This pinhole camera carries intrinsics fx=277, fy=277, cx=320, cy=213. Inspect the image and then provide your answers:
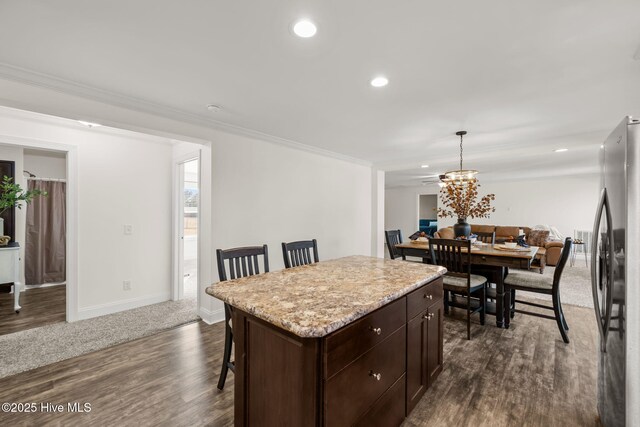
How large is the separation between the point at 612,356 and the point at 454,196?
253 centimetres

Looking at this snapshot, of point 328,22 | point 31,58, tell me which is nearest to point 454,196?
point 328,22

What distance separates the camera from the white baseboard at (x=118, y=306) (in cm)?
328

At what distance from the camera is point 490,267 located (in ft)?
11.0

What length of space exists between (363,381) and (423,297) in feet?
2.47

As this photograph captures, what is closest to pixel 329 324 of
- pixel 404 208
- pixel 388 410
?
pixel 388 410

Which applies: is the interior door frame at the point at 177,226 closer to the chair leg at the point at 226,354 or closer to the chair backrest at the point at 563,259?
the chair leg at the point at 226,354

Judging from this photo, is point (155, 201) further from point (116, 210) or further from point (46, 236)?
point (46, 236)

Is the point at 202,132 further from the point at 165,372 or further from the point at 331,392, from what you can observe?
the point at 331,392

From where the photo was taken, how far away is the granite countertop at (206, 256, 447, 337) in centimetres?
114

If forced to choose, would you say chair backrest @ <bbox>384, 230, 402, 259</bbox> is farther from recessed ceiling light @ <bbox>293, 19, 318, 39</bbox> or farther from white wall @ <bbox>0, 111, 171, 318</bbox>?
white wall @ <bbox>0, 111, 171, 318</bbox>

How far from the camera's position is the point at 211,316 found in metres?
3.22

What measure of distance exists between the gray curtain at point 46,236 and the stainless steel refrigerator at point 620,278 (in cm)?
627

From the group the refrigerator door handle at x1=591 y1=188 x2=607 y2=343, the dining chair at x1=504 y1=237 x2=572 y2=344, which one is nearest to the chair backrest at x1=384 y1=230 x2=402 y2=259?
the dining chair at x1=504 y1=237 x2=572 y2=344

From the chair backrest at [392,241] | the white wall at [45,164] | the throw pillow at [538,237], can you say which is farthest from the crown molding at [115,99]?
the throw pillow at [538,237]
